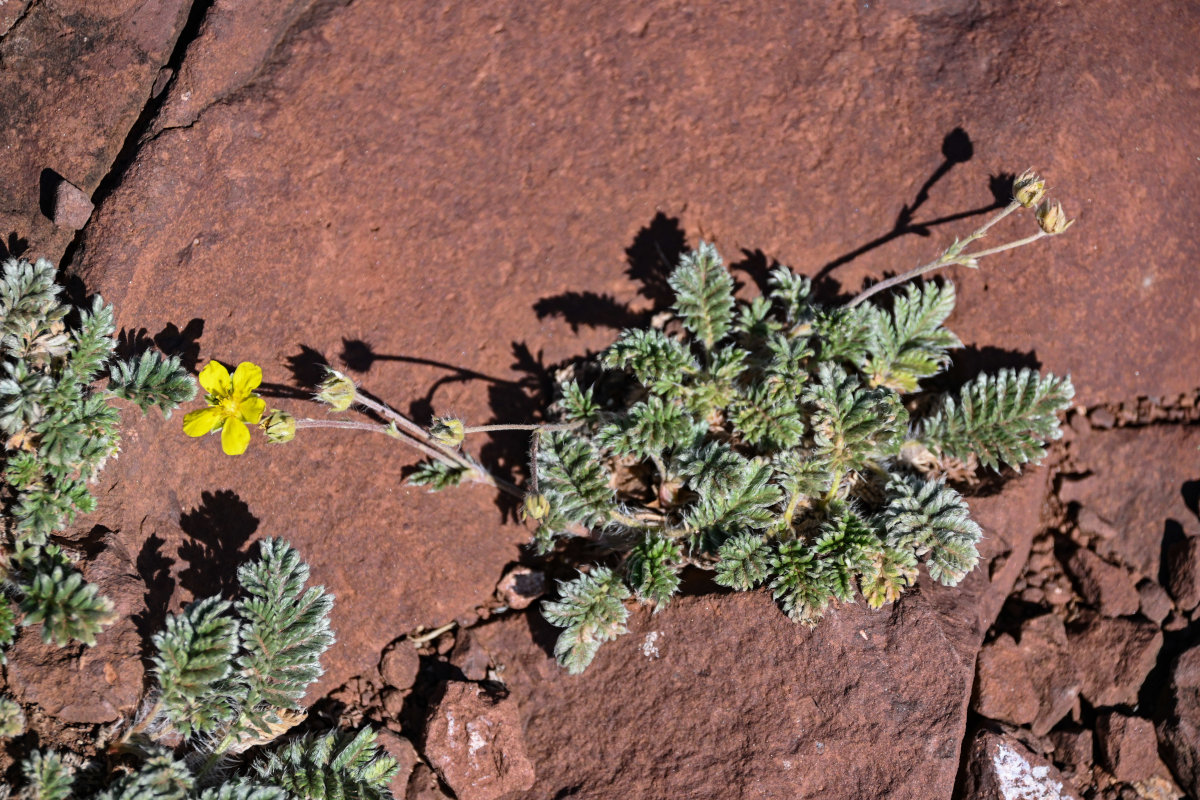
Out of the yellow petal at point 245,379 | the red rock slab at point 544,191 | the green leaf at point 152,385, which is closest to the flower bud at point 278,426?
the yellow petal at point 245,379

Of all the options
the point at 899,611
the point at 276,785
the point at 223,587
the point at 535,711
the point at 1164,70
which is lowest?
the point at 276,785

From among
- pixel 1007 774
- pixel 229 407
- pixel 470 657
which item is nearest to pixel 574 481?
pixel 470 657

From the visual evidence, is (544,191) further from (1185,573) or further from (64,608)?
(1185,573)

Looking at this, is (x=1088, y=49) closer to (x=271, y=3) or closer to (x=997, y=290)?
(x=997, y=290)

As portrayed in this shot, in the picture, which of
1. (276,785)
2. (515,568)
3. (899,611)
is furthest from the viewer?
(515,568)

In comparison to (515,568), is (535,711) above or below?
below

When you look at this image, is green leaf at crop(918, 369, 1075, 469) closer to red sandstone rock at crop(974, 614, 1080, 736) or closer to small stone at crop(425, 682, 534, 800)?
red sandstone rock at crop(974, 614, 1080, 736)

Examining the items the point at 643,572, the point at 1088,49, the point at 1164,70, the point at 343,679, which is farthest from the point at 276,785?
the point at 1164,70
